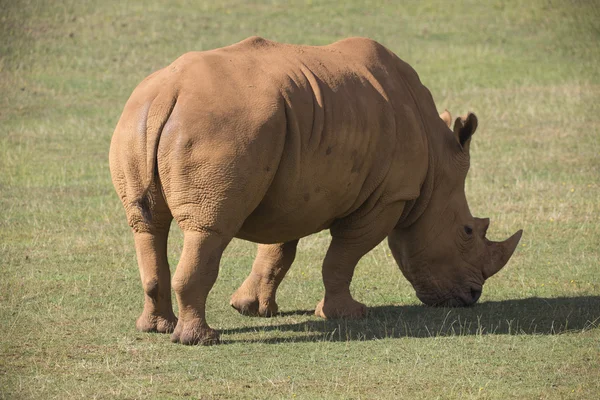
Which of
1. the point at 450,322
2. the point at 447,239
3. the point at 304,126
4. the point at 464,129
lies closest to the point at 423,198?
the point at 447,239

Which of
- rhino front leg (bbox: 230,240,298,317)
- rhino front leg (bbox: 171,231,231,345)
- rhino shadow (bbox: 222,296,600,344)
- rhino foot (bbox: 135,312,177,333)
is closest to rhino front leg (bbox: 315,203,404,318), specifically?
rhino shadow (bbox: 222,296,600,344)

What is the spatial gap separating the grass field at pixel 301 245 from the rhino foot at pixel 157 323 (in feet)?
0.34

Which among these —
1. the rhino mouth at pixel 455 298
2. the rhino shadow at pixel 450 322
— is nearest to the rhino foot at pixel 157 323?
the rhino shadow at pixel 450 322

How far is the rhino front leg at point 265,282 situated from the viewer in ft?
33.6

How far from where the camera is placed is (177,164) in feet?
27.3

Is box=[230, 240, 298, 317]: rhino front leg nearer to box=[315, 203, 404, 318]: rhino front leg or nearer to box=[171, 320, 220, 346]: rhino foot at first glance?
box=[315, 203, 404, 318]: rhino front leg

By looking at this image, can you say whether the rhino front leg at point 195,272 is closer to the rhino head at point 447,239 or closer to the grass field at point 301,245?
the grass field at point 301,245

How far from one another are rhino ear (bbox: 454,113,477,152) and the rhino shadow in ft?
5.29

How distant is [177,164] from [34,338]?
2.06m

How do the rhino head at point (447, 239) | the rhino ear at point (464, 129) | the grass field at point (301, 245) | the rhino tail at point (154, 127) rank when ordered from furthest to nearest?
the rhino ear at point (464, 129) < the rhino head at point (447, 239) < the rhino tail at point (154, 127) < the grass field at point (301, 245)

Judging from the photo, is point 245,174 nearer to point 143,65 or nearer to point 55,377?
point 55,377

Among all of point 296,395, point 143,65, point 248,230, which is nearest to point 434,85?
point 143,65

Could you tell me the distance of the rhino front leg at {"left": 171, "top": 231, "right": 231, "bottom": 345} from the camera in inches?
333

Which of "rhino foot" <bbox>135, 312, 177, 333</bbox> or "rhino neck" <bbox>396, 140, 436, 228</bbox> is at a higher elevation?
"rhino neck" <bbox>396, 140, 436, 228</bbox>
